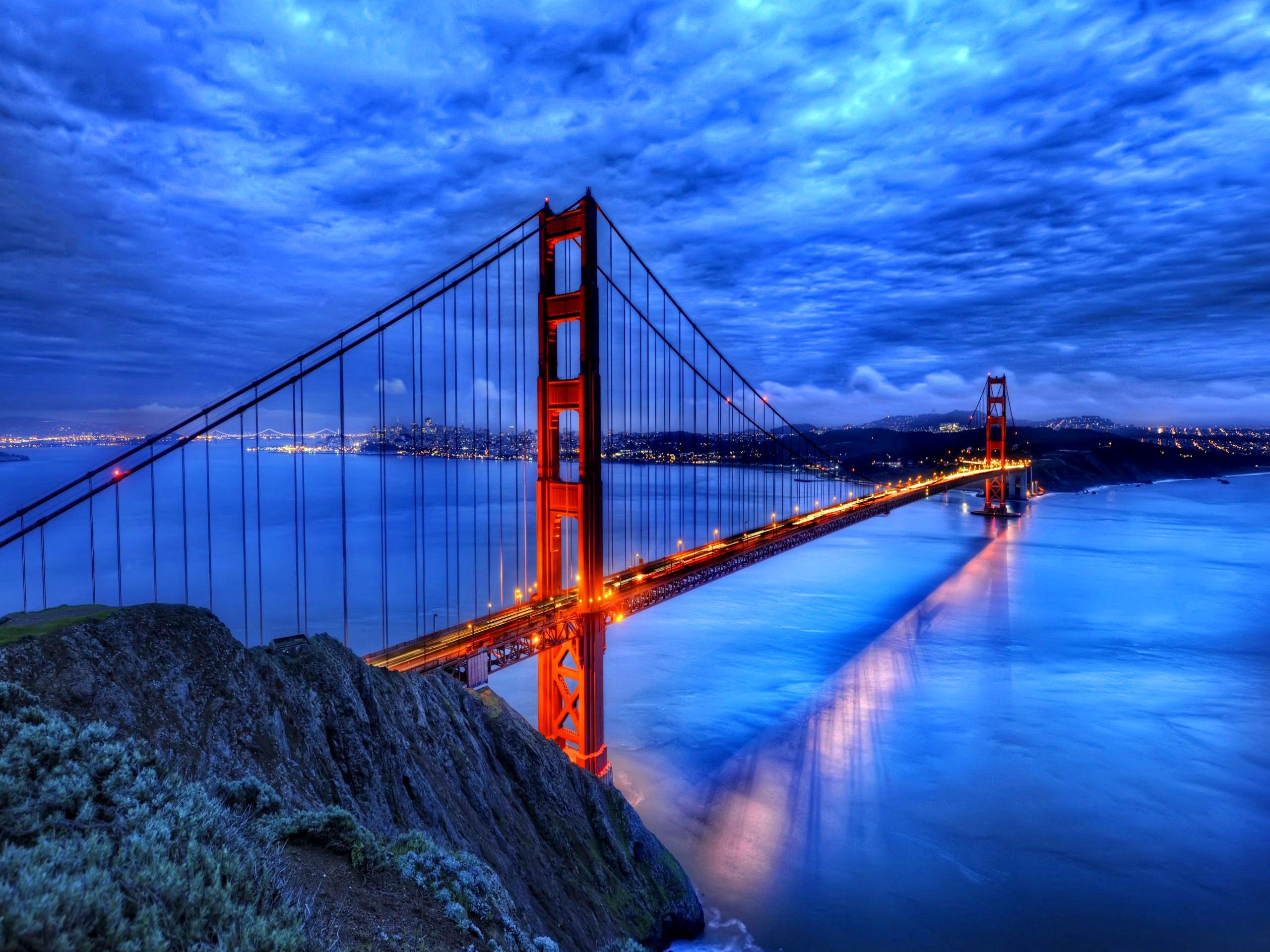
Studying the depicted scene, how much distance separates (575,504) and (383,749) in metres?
9.16

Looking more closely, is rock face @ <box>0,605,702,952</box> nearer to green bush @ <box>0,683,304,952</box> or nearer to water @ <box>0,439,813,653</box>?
green bush @ <box>0,683,304,952</box>

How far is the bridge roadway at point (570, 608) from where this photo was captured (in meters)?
13.0

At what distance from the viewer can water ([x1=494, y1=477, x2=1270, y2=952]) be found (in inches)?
509

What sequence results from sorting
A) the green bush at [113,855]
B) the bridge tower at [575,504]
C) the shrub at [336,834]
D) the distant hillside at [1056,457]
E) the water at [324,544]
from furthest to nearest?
the distant hillside at [1056,457]
the water at [324,544]
the bridge tower at [575,504]
the shrub at [336,834]
the green bush at [113,855]

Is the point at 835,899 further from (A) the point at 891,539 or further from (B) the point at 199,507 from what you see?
(B) the point at 199,507

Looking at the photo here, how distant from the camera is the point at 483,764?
11.0m

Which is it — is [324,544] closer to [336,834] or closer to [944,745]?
[944,745]

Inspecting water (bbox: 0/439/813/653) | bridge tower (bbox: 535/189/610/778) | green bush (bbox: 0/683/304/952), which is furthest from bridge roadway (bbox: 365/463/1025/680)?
green bush (bbox: 0/683/304/952)

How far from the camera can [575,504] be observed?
1712cm

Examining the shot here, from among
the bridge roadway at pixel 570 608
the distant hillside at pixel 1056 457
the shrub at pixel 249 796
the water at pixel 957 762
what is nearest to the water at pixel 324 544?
the bridge roadway at pixel 570 608

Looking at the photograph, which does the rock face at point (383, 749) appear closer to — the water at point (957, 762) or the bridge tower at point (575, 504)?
the water at point (957, 762)

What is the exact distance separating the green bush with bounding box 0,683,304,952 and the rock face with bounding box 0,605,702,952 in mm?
977

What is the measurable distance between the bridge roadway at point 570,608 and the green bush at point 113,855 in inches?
246

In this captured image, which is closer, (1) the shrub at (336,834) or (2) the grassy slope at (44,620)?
(1) the shrub at (336,834)
